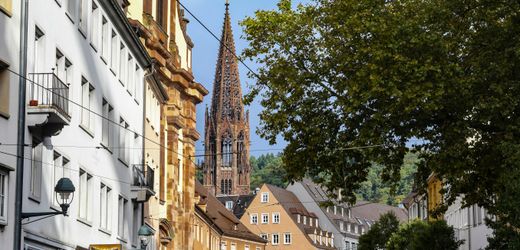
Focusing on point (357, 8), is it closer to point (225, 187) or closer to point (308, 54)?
point (308, 54)

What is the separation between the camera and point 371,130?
Result: 32.1 meters

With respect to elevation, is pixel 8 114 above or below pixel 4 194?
above

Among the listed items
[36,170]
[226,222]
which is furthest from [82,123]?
[226,222]

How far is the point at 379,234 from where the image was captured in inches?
3888

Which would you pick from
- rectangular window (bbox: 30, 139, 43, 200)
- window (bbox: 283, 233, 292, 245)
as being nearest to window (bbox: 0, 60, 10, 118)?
rectangular window (bbox: 30, 139, 43, 200)

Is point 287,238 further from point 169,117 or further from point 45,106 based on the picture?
point 45,106

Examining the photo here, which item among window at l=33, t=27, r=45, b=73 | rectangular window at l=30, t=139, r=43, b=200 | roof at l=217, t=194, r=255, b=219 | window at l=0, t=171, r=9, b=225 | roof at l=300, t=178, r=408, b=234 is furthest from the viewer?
roof at l=300, t=178, r=408, b=234

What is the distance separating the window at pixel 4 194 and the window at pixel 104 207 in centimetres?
1131

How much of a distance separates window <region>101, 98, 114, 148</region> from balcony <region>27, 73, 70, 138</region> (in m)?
8.79

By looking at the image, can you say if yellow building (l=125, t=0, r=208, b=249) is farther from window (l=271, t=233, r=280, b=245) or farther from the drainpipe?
window (l=271, t=233, r=280, b=245)

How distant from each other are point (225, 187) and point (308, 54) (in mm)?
158874

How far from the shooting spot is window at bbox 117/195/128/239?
132 feet

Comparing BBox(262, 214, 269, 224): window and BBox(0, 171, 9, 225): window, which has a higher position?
BBox(262, 214, 269, 224): window

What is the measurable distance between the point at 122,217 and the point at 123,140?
109 inches
